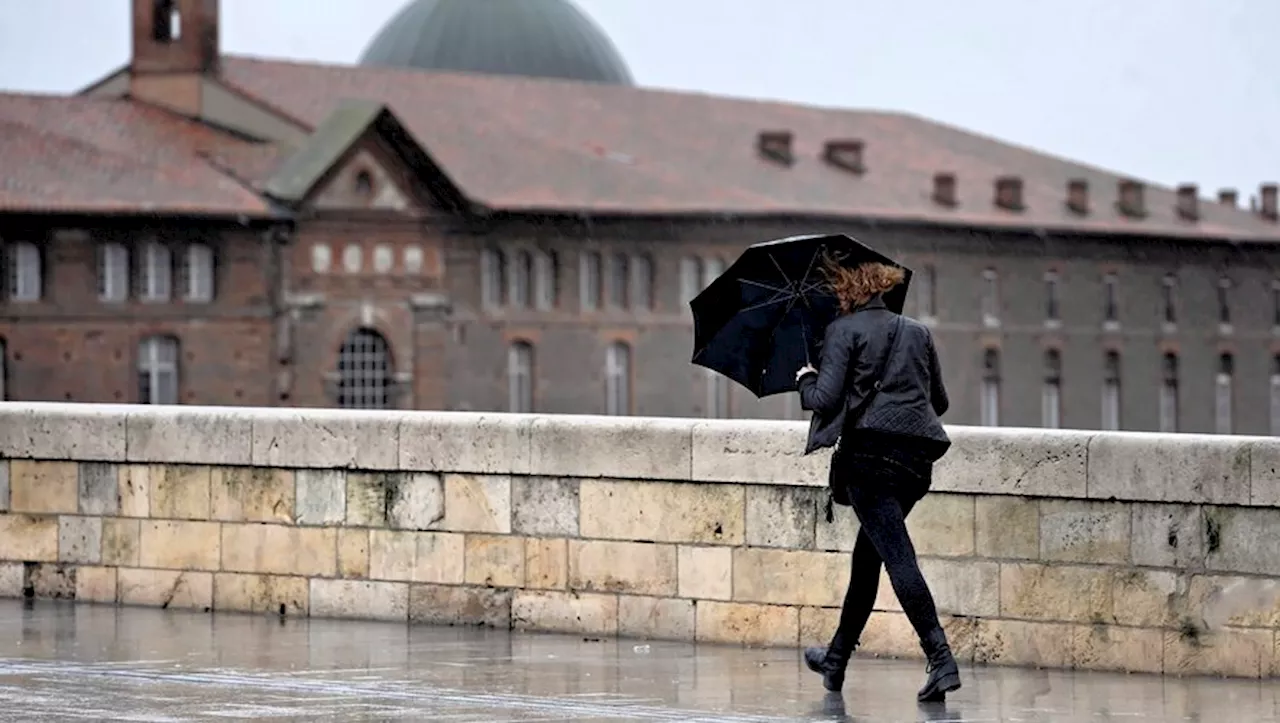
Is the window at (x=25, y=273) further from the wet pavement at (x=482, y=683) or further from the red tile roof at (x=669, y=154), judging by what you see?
the wet pavement at (x=482, y=683)

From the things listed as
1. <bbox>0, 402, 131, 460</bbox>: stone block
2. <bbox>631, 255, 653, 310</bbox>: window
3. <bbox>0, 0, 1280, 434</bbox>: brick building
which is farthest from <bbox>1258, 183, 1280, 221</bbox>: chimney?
<bbox>0, 402, 131, 460</bbox>: stone block

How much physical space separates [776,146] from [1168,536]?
72312mm

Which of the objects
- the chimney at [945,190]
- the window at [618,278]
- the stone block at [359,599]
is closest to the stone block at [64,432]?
the stone block at [359,599]

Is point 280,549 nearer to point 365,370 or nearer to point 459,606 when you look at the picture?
point 459,606

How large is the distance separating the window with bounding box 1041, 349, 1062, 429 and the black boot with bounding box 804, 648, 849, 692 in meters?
76.4

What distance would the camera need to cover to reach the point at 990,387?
285 feet

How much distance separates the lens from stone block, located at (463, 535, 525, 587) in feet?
Result: 50.0

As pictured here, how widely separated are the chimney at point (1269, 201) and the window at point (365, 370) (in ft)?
120

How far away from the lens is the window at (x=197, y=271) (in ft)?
232

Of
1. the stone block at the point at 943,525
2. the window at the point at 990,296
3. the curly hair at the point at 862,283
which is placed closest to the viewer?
the curly hair at the point at 862,283

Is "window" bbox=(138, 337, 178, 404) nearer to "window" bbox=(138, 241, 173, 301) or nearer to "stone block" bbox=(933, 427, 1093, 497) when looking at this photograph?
"window" bbox=(138, 241, 173, 301)

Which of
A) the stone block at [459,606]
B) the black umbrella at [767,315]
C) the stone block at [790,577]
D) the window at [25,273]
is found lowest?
the stone block at [459,606]

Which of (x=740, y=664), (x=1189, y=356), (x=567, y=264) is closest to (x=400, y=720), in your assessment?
(x=740, y=664)

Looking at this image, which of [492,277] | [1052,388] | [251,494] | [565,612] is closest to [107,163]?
[492,277]
